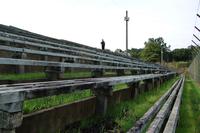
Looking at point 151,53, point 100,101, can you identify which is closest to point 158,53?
point 151,53

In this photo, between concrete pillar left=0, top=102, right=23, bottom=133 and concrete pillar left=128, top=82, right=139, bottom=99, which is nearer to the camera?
concrete pillar left=0, top=102, right=23, bottom=133

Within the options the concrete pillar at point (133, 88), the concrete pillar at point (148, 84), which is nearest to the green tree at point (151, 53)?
the concrete pillar at point (148, 84)

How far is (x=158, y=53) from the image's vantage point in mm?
95312

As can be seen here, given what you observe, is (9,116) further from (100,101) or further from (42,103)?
(100,101)

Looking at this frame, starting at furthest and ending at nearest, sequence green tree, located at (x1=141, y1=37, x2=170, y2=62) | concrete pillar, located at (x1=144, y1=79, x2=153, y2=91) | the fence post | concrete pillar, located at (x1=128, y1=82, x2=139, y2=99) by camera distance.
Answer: green tree, located at (x1=141, y1=37, x2=170, y2=62), concrete pillar, located at (x1=144, y1=79, x2=153, y2=91), concrete pillar, located at (x1=128, y1=82, x2=139, y2=99), the fence post

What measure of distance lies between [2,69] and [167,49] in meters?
118

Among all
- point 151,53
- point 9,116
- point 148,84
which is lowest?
point 148,84

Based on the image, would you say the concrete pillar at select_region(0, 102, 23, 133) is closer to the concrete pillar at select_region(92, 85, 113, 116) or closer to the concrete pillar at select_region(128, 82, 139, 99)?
the concrete pillar at select_region(92, 85, 113, 116)

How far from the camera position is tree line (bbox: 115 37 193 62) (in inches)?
3691

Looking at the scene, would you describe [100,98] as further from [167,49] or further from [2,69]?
[167,49]

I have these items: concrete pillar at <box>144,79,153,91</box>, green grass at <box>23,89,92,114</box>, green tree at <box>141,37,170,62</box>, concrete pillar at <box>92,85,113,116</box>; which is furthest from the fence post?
green tree at <box>141,37,170,62</box>

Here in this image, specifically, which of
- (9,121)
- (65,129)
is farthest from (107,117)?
(9,121)

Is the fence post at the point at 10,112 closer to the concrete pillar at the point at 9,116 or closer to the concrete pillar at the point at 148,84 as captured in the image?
the concrete pillar at the point at 9,116

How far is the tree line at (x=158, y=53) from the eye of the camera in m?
93.8
